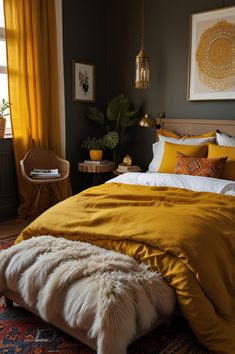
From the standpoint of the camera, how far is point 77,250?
2.12 meters

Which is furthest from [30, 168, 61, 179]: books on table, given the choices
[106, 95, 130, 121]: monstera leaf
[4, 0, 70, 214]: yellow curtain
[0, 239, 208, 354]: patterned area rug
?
[0, 239, 208, 354]: patterned area rug

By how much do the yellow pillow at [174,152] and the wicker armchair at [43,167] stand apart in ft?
3.88

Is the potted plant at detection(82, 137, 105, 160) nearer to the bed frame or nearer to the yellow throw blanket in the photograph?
the bed frame

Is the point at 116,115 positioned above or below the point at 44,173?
above

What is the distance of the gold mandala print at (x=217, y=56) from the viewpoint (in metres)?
3.81

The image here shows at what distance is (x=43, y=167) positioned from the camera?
4367 mm

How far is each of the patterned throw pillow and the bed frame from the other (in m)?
0.68

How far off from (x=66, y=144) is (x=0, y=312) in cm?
258

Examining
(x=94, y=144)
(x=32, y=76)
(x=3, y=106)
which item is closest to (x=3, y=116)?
(x=3, y=106)

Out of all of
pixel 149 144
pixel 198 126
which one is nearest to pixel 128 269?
pixel 198 126

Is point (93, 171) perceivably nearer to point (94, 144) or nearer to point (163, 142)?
point (94, 144)

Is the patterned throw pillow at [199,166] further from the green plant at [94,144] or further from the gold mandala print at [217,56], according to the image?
the green plant at [94,144]

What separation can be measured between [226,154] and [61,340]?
2.14 meters

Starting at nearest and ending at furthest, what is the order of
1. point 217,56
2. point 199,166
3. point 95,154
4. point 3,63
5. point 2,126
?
point 199,166 → point 217,56 → point 2,126 → point 3,63 → point 95,154
